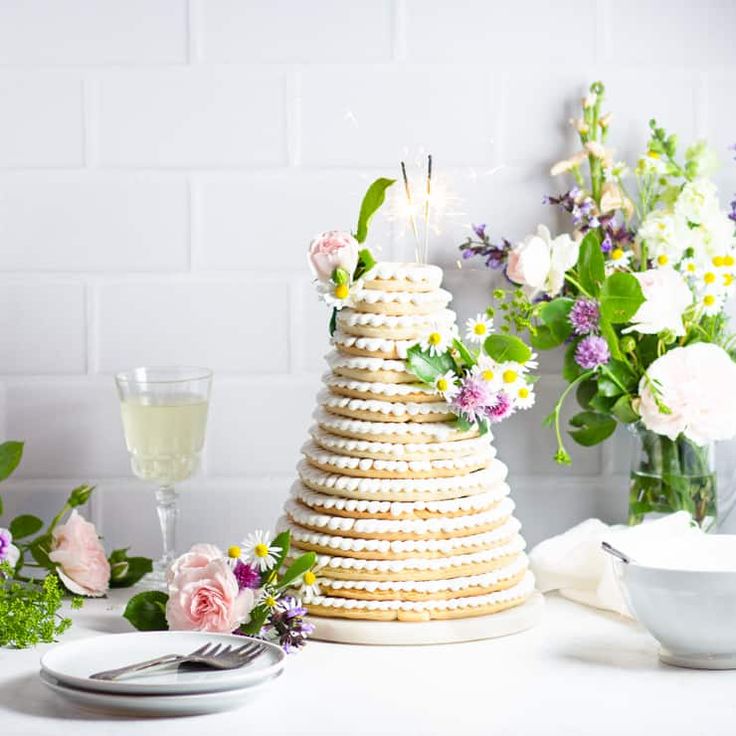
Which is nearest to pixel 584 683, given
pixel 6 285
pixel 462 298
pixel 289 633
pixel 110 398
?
pixel 289 633

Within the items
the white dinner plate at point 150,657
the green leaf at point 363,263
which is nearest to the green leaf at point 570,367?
the green leaf at point 363,263

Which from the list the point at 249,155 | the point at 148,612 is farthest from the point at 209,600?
the point at 249,155

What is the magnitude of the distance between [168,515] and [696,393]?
0.60 metres

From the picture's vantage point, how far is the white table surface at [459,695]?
969 millimetres

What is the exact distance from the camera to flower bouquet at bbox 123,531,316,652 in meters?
1.15

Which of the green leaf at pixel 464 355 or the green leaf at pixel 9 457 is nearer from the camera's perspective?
the green leaf at pixel 464 355

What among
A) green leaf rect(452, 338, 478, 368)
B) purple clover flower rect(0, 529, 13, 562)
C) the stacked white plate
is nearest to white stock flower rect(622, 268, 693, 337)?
green leaf rect(452, 338, 478, 368)

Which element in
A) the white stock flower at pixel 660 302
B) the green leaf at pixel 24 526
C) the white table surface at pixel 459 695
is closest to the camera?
the white table surface at pixel 459 695

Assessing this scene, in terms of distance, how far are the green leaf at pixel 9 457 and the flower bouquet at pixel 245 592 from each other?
358 mm

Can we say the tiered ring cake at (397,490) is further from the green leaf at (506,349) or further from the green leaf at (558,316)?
the green leaf at (558,316)

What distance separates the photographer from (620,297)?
4.42 ft

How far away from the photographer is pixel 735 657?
1110 mm

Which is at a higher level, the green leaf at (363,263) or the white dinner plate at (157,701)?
the green leaf at (363,263)

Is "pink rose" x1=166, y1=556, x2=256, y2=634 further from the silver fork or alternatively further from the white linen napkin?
the white linen napkin
